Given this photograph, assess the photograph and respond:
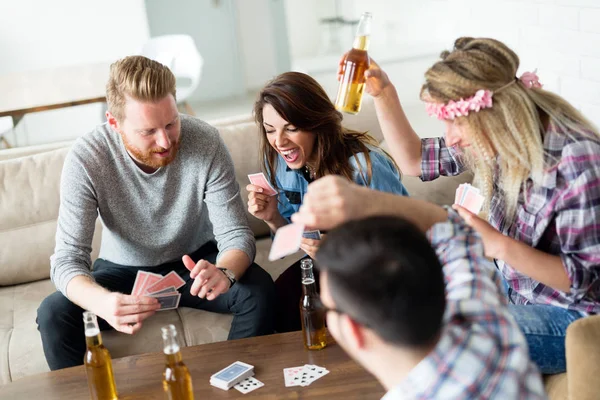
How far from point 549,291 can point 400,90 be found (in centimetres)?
312

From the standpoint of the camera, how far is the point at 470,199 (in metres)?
2.15

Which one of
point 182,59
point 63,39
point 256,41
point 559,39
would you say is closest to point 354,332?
point 559,39

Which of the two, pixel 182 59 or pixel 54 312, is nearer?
pixel 54 312

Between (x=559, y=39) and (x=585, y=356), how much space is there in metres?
2.17

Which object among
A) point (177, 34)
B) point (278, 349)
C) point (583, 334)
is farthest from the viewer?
point (177, 34)

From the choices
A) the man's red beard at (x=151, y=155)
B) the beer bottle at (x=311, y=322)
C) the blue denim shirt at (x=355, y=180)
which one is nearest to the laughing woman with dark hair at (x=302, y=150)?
the blue denim shirt at (x=355, y=180)

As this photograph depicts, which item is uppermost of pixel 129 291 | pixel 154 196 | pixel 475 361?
pixel 475 361

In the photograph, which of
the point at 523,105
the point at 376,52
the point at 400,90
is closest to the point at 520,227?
the point at 523,105

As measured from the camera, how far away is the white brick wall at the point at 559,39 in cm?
329

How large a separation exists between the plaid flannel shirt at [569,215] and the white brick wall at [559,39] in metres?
1.54

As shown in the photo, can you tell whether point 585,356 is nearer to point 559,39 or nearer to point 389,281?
point 389,281

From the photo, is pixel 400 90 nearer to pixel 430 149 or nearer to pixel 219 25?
pixel 219 25

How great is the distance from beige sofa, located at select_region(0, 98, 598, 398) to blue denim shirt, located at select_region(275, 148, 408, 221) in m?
0.36

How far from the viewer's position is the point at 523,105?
74.4 inches
